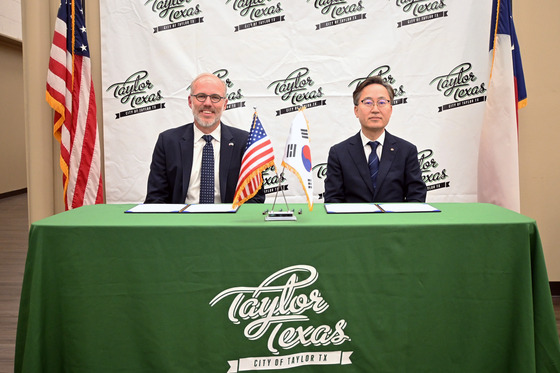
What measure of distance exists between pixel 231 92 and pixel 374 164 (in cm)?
141

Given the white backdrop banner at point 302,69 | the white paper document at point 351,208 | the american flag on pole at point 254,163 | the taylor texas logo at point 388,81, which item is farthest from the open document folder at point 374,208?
the taylor texas logo at point 388,81

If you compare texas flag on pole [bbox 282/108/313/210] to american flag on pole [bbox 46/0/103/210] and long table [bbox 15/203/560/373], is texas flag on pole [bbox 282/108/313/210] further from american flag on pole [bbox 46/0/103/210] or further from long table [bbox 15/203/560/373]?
american flag on pole [bbox 46/0/103/210]

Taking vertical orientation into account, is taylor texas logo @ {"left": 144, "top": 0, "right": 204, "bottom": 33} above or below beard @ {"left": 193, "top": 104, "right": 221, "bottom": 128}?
above

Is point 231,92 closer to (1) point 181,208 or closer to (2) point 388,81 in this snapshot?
(2) point 388,81

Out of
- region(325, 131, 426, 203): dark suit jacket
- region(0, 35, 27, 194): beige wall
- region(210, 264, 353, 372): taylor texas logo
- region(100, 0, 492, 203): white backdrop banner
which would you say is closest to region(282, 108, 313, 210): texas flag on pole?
region(210, 264, 353, 372): taylor texas logo

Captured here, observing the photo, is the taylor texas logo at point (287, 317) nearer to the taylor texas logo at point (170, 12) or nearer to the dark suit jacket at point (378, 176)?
the dark suit jacket at point (378, 176)

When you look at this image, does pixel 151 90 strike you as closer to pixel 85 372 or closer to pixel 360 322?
pixel 85 372

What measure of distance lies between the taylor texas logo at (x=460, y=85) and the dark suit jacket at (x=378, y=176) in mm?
1138

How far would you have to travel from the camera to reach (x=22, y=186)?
10.5 metres

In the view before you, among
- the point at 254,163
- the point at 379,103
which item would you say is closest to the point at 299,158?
the point at 254,163

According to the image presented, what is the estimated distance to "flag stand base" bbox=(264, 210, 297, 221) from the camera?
5.79 feet

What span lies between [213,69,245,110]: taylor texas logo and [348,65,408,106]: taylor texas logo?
2.74 feet

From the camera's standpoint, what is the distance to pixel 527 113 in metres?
3.63

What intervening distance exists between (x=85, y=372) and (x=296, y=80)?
2.51 metres
